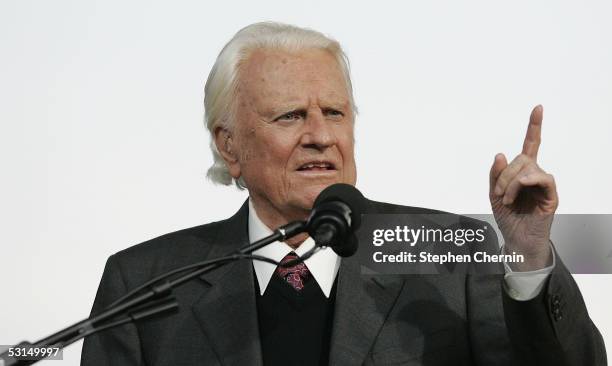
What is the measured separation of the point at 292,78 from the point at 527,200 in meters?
0.79

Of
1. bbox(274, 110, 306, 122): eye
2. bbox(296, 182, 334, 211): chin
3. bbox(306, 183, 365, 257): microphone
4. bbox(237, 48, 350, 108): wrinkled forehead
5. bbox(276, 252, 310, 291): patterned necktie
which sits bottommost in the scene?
bbox(276, 252, 310, 291): patterned necktie

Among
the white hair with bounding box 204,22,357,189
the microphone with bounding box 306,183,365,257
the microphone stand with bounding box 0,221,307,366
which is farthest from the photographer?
the white hair with bounding box 204,22,357,189

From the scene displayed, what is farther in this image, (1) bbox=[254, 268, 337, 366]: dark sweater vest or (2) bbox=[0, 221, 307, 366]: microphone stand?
(1) bbox=[254, 268, 337, 366]: dark sweater vest

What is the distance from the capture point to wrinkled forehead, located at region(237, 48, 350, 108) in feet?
8.38

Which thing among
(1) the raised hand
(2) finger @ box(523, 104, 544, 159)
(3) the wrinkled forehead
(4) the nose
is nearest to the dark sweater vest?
(4) the nose

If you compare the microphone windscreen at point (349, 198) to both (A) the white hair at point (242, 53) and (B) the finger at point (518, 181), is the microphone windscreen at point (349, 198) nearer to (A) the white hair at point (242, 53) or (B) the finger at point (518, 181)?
(B) the finger at point (518, 181)

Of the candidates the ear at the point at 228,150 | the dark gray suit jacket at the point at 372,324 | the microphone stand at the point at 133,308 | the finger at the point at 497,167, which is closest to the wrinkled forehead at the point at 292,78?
the ear at the point at 228,150

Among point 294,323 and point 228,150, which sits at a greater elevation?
point 228,150

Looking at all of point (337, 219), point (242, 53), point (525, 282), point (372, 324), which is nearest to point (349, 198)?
point (337, 219)

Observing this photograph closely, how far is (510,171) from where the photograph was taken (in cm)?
198

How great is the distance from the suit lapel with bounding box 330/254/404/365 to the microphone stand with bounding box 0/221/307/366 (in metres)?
0.60

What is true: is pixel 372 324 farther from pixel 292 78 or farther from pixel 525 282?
pixel 292 78

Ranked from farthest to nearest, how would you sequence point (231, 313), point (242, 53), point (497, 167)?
1. point (242, 53)
2. point (231, 313)
3. point (497, 167)

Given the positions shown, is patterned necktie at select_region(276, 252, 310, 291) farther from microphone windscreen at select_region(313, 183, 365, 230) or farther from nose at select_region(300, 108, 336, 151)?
microphone windscreen at select_region(313, 183, 365, 230)
